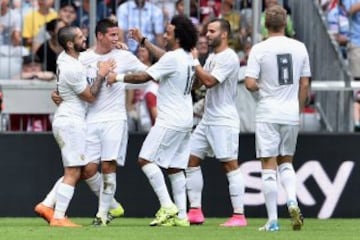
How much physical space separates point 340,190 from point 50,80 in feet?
12.7

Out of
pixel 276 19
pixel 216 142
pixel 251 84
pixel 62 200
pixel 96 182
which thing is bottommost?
pixel 62 200

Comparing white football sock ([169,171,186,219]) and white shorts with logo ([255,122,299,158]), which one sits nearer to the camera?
white shorts with logo ([255,122,299,158])

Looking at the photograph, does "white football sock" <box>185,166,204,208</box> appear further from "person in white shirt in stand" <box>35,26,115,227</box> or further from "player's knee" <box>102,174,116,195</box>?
"person in white shirt in stand" <box>35,26,115,227</box>

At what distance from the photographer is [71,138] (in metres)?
14.4

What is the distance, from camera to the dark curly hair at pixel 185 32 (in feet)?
47.3

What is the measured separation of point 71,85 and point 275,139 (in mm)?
2213

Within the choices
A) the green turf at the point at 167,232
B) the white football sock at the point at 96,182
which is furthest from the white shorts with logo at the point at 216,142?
the white football sock at the point at 96,182

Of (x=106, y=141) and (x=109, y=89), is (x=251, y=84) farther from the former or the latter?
(x=106, y=141)

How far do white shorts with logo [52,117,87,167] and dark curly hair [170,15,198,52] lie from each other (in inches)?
53.7

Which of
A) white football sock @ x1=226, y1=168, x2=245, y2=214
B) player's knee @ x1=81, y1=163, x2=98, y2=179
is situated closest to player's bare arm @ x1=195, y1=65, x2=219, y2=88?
white football sock @ x1=226, y1=168, x2=245, y2=214

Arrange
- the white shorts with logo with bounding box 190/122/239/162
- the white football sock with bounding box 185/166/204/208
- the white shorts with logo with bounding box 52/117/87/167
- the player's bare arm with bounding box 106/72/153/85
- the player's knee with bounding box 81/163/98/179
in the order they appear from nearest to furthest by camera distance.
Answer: the player's bare arm with bounding box 106/72/153/85, the white shorts with logo with bounding box 52/117/87/167, the player's knee with bounding box 81/163/98/179, the white shorts with logo with bounding box 190/122/239/162, the white football sock with bounding box 185/166/204/208

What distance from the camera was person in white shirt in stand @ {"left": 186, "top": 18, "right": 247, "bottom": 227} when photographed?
49.0 feet

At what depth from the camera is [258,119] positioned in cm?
1402

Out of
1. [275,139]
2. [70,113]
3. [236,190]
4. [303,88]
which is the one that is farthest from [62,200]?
[303,88]
